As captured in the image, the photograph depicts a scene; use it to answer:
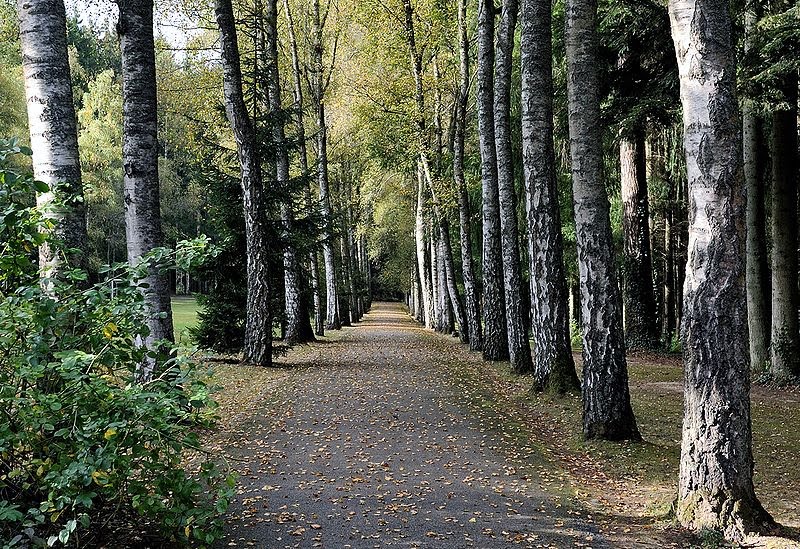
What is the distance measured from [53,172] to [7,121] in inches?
1184

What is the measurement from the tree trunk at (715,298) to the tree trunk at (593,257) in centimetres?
290

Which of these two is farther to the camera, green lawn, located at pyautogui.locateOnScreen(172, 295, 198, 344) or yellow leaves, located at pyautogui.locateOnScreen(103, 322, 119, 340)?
green lawn, located at pyautogui.locateOnScreen(172, 295, 198, 344)

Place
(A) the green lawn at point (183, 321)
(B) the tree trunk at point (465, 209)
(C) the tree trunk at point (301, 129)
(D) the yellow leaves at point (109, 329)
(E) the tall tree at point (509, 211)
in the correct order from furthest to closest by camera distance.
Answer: (C) the tree trunk at point (301, 129) < (B) the tree trunk at point (465, 209) < (E) the tall tree at point (509, 211) < (A) the green lawn at point (183, 321) < (D) the yellow leaves at point (109, 329)

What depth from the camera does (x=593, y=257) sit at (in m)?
8.75

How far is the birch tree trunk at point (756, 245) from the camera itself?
15.4 metres

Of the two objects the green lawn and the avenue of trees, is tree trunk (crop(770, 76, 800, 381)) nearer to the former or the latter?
the avenue of trees

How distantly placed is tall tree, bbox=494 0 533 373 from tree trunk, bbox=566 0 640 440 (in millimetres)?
5555

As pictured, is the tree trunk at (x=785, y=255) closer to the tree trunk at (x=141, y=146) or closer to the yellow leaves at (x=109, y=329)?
the tree trunk at (x=141, y=146)

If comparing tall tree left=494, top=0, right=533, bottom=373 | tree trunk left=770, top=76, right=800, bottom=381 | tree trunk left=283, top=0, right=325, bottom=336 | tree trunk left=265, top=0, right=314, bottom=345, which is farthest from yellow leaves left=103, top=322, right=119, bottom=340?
tree trunk left=283, top=0, right=325, bottom=336

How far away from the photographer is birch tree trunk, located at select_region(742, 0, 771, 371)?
15398 mm

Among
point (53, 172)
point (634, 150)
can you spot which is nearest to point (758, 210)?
point (634, 150)

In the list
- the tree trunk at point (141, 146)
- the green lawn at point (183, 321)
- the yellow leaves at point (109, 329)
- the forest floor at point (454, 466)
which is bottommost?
the forest floor at point (454, 466)

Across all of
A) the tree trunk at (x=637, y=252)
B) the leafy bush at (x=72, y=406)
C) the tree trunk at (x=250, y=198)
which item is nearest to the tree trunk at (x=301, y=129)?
the tree trunk at (x=250, y=198)

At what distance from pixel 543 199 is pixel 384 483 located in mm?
5674
